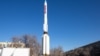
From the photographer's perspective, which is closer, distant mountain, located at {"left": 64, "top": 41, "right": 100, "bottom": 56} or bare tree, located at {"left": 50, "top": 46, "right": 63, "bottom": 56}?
distant mountain, located at {"left": 64, "top": 41, "right": 100, "bottom": 56}

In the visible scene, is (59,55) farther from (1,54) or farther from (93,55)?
(1,54)

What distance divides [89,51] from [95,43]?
292 centimetres

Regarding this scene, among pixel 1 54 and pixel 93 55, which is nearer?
pixel 1 54

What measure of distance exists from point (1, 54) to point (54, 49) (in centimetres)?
4753

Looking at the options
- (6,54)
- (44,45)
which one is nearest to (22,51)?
(6,54)

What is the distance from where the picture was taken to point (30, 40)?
75625 mm

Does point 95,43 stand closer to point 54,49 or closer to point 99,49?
point 99,49

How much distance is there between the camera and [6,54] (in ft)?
93.7

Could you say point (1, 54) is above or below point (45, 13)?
below

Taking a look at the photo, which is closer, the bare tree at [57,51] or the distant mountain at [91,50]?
the distant mountain at [91,50]

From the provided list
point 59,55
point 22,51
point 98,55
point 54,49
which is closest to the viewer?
point 22,51

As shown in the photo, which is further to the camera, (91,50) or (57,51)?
(57,51)

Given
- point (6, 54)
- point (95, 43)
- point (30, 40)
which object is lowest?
point (6, 54)

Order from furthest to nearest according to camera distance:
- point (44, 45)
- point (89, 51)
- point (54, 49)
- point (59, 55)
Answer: point (54, 49) < point (59, 55) < point (44, 45) < point (89, 51)
